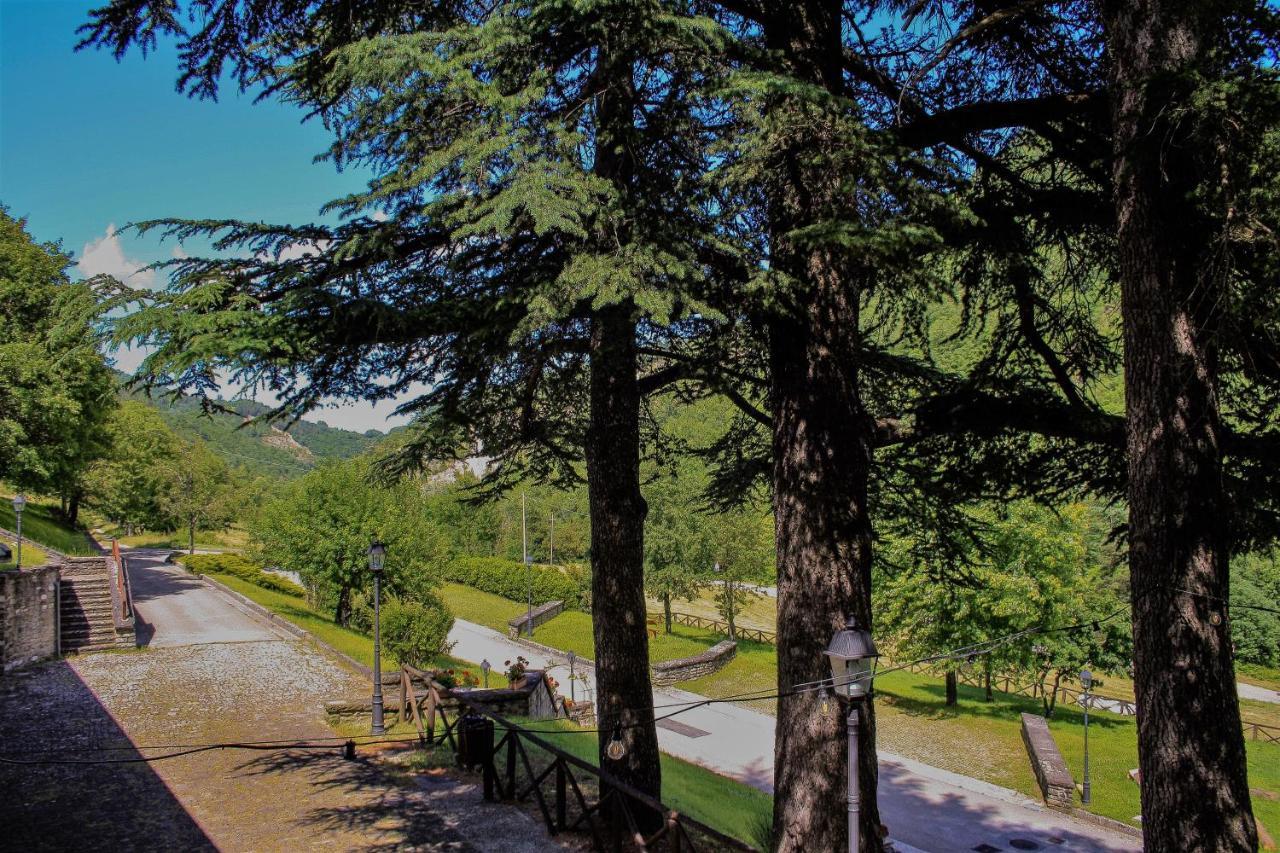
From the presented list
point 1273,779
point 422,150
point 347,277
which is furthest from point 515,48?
point 1273,779

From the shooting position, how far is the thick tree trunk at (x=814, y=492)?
18.6 feet

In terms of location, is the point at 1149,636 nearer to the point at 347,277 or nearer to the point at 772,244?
the point at 772,244

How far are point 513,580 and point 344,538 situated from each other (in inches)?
933

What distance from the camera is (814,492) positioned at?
5.91m

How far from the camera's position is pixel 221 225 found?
6.75 metres

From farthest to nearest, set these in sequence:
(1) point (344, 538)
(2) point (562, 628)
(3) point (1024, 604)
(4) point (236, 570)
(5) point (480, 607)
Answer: (5) point (480, 607)
(4) point (236, 570)
(2) point (562, 628)
(1) point (344, 538)
(3) point (1024, 604)

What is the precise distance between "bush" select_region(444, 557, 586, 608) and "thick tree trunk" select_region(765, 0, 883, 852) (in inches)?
1590

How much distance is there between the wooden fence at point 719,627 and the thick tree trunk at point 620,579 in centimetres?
3116

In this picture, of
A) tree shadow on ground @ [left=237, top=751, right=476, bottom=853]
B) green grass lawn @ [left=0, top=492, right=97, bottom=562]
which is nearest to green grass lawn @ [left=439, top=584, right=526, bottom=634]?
green grass lawn @ [left=0, top=492, right=97, bottom=562]

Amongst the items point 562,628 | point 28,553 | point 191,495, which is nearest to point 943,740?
point 562,628

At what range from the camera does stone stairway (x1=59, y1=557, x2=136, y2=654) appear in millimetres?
19203

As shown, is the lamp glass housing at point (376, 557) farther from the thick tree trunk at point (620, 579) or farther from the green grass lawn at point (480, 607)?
the green grass lawn at point (480, 607)

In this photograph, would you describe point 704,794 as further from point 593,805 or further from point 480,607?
point 480,607

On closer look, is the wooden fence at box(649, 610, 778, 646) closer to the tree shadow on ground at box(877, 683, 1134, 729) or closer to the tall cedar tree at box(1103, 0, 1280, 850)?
the tree shadow on ground at box(877, 683, 1134, 729)
